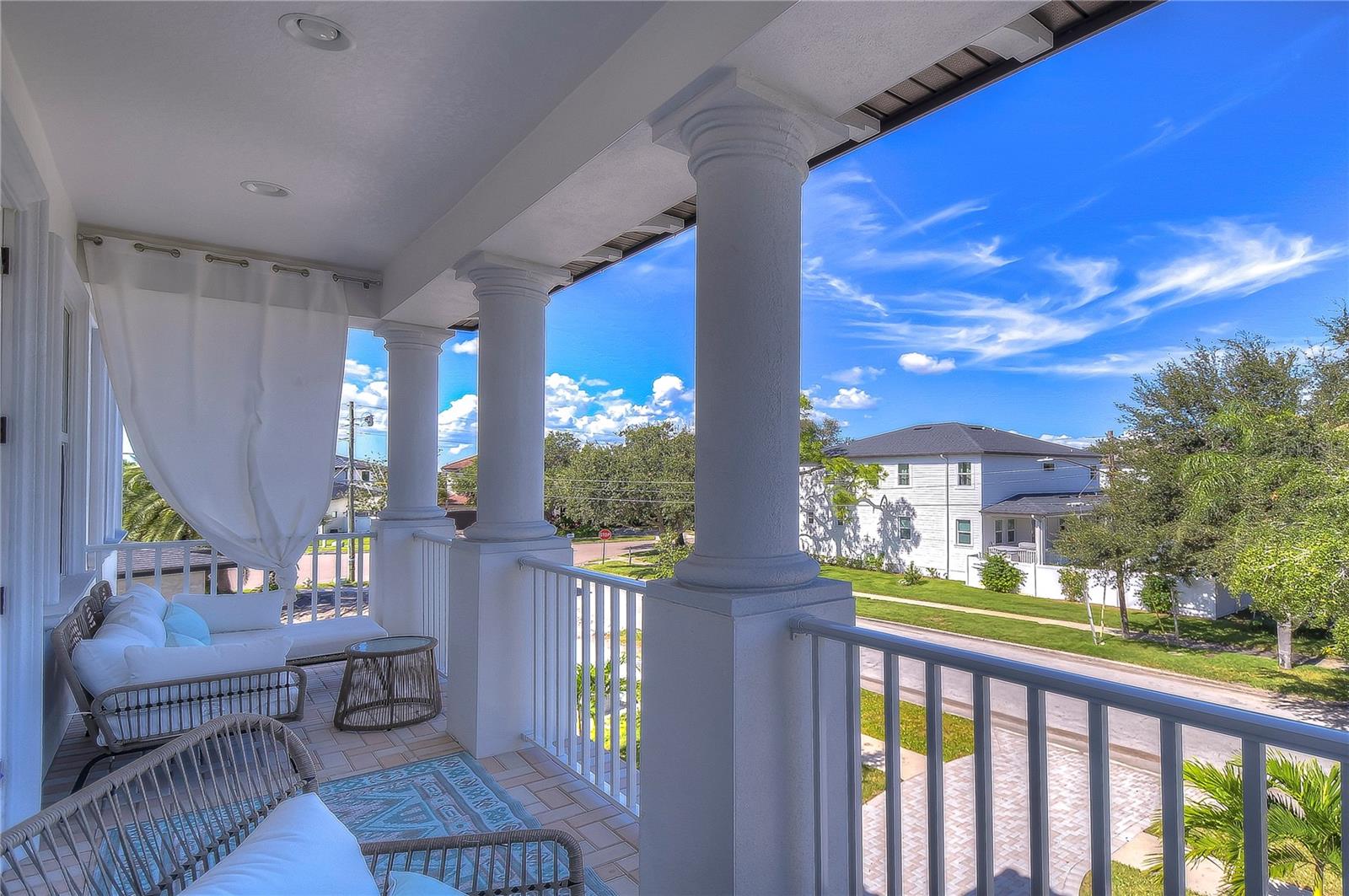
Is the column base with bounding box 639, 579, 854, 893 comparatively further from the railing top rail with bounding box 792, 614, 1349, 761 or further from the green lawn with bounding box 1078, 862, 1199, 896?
the green lawn with bounding box 1078, 862, 1199, 896

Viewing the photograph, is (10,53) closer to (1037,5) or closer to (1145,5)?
(1037,5)

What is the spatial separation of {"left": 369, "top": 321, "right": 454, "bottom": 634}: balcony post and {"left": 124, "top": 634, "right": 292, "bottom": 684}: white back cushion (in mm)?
1583

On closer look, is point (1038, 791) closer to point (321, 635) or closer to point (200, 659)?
point (200, 659)

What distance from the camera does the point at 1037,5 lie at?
4.91ft

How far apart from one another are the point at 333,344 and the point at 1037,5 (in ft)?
13.6

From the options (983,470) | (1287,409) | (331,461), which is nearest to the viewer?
(331,461)

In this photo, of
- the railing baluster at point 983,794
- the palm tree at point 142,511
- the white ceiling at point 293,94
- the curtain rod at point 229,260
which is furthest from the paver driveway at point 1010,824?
the palm tree at point 142,511

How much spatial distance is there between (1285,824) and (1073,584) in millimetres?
5327

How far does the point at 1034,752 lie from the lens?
1.18m

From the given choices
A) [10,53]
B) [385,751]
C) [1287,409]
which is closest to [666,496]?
[1287,409]

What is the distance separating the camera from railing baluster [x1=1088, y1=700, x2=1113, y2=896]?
1073 mm

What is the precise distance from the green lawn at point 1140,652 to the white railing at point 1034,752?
177 inches

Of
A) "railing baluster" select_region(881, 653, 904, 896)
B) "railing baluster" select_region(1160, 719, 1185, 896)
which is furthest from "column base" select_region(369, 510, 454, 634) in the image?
"railing baluster" select_region(1160, 719, 1185, 896)

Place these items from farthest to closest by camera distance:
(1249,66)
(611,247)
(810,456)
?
(810,456) → (1249,66) → (611,247)
